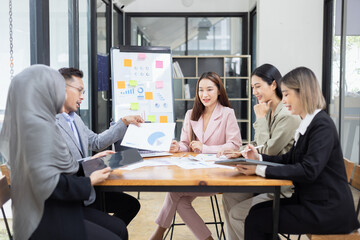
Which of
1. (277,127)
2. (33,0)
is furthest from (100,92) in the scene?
(277,127)

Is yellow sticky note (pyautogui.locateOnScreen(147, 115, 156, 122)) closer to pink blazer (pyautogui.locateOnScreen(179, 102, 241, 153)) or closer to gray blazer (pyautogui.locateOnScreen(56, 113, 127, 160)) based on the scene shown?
pink blazer (pyautogui.locateOnScreen(179, 102, 241, 153))

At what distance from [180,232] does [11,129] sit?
2.23 meters

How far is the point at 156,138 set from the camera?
94.0 inches

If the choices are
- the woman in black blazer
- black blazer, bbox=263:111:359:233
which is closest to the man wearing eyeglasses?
the woman in black blazer

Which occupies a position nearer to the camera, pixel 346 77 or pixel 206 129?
pixel 206 129

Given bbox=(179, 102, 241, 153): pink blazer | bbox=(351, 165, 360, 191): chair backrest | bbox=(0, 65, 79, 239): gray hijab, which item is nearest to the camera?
bbox=(0, 65, 79, 239): gray hijab

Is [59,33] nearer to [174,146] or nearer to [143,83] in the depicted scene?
[143,83]

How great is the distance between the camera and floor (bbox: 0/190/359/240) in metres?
3.26

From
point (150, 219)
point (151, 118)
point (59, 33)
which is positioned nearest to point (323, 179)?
point (150, 219)

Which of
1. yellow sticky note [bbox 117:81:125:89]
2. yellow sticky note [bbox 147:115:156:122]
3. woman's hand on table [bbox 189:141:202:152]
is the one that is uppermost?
yellow sticky note [bbox 117:81:125:89]

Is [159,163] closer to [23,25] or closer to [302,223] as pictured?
[302,223]

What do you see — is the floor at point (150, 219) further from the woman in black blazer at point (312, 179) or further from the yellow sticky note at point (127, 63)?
the yellow sticky note at point (127, 63)

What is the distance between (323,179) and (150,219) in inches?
89.4

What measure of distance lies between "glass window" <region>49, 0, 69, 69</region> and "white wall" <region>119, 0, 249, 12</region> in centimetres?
294
